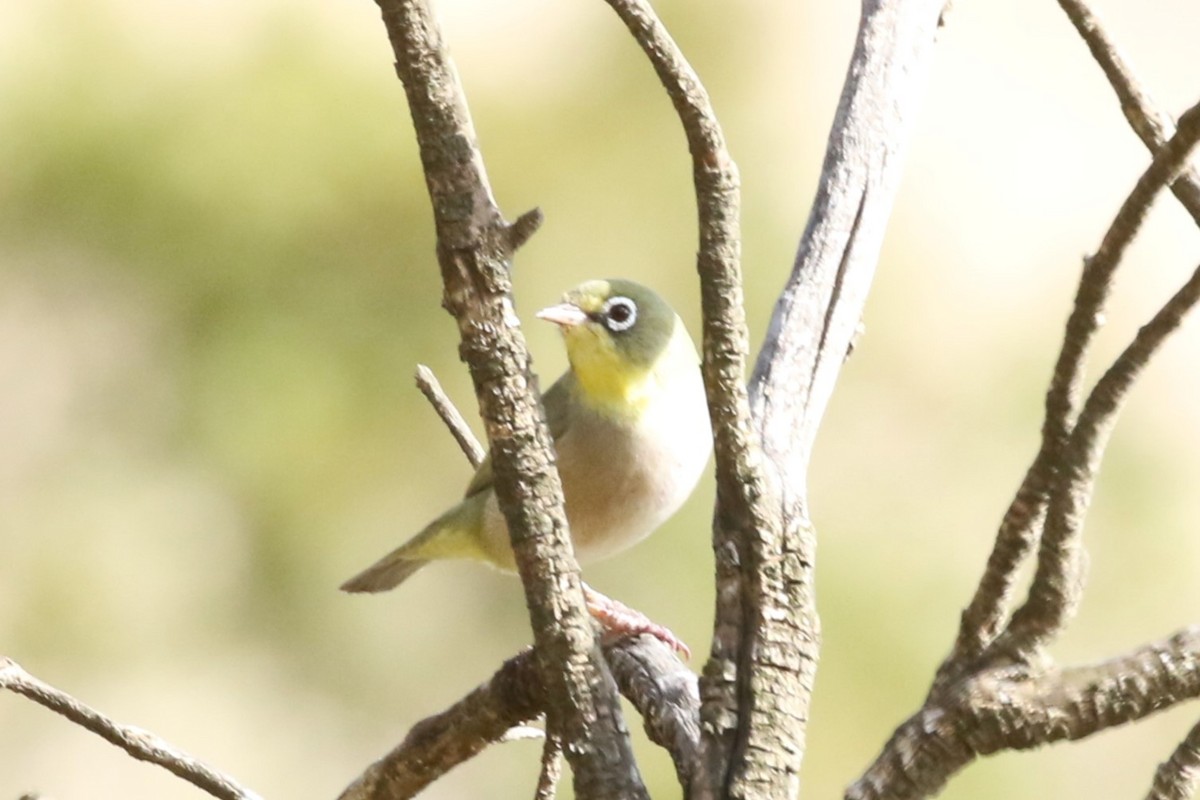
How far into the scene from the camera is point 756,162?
312 cm

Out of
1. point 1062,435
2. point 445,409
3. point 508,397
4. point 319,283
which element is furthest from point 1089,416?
point 319,283

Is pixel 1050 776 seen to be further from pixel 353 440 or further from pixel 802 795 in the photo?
pixel 353 440

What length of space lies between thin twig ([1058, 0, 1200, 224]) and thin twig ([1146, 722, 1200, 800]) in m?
0.43

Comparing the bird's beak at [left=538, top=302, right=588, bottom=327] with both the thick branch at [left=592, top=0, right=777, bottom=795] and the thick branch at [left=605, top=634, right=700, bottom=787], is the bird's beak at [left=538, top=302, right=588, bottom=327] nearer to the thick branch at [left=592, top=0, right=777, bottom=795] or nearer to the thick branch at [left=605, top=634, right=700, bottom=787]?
the thick branch at [left=605, top=634, right=700, bottom=787]

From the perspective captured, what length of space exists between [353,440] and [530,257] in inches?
25.0

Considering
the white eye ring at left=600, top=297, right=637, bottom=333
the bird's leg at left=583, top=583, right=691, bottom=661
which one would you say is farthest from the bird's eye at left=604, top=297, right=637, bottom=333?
the bird's leg at left=583, top=583, right=691, bottom=661

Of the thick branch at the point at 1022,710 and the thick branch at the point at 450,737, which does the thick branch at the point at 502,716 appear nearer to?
the thick branch at the point at 450,737

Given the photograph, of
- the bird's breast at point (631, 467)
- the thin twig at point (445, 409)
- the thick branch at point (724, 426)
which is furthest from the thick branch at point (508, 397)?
the bird's breast at point (631, 467)

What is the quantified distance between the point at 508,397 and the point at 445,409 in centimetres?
81

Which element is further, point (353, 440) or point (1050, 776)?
point (353, 440)

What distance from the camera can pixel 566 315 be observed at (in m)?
2.03

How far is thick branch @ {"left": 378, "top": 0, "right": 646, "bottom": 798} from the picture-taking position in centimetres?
83

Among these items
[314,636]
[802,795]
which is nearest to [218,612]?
[314,636]

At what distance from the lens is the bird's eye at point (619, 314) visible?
2.06m
